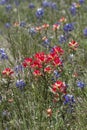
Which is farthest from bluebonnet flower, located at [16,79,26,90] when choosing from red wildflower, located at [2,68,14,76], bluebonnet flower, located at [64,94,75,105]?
bluebonnet flower, located at [64,94,75,105]

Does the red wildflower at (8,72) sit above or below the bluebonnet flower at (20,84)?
above

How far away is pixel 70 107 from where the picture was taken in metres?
3.47

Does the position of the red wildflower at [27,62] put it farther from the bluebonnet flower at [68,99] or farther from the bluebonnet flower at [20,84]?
the bluebonnet flower at [68,99]

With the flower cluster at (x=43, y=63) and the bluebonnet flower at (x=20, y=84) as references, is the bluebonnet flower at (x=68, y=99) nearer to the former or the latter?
the flower cluster at (x=43, y=63)

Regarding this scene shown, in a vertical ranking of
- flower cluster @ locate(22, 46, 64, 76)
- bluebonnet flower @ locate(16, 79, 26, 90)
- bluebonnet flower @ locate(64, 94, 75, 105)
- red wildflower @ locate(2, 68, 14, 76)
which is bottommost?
bluebonnet flower @ locate(64, 94, 75, 105)

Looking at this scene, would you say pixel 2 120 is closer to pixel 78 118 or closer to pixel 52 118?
pixel 52 118

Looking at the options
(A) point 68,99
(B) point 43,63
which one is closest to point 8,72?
(B) point 43,63

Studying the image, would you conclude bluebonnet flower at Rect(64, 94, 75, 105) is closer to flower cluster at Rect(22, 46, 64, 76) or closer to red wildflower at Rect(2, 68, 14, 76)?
flower cluster at Rect(22, 46, 64, 76)

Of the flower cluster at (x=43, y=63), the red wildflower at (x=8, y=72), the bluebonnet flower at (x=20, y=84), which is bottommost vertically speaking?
the bluebonnet flower at (x=20, y=84)

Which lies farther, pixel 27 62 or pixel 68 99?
pixel 27 62

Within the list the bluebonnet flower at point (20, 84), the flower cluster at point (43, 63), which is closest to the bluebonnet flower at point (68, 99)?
the flower cluster at point (43, 63)

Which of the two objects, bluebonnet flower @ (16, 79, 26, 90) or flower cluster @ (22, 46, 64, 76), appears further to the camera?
bluebonnet flower @ (16, 79, 26, 90)

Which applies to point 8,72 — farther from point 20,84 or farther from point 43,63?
point 43,63

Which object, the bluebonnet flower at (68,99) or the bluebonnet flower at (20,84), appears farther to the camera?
the bluebonnet flower at (20,84)
